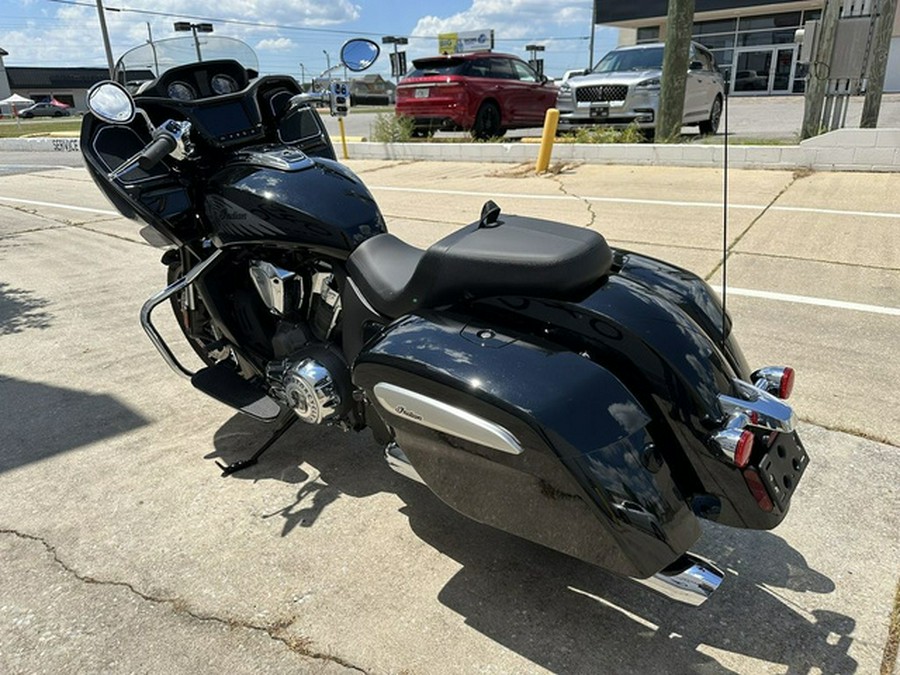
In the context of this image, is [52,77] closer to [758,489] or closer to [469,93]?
[469,93]

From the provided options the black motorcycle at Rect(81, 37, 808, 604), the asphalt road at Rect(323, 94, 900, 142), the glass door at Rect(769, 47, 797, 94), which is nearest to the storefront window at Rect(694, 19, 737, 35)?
the glass door at Rect(769, 47, 797, 94)

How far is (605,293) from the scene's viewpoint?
1.91 metres

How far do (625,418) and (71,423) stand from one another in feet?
9.43

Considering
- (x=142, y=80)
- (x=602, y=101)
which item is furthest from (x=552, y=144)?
(x=142, y=80)

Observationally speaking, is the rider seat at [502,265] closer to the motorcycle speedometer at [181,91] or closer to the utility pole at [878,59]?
the motorcycle speedometer at [181,91]

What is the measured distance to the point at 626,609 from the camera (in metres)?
2.09

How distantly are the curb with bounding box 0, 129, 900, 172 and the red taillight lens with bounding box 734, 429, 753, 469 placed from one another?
296 inches

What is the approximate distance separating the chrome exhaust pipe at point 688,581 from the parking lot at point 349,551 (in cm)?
31

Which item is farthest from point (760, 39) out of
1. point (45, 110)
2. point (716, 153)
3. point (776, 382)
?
point (45, 110)

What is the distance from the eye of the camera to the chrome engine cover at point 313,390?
8.03ft

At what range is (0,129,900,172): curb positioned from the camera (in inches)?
321

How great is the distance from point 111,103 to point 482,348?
1.78 metres

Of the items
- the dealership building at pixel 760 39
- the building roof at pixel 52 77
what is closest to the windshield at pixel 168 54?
the dealership building at pixel 760 39

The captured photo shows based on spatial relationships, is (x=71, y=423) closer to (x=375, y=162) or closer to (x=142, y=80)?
(x=142, y=80)
